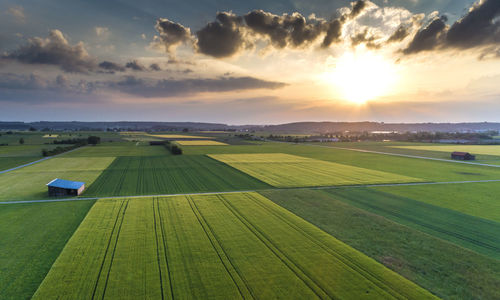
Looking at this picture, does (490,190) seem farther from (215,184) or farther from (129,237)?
(129,237)

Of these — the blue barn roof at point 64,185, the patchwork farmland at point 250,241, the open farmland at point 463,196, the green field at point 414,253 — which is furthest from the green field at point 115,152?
the open farmland at point 463,196

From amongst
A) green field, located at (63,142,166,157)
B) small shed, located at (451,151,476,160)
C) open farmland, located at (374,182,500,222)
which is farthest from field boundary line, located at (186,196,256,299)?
small shed, located at (451,151,476,160)

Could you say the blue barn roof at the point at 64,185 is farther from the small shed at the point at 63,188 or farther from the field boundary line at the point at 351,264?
the field boundary line at the point at 351,264

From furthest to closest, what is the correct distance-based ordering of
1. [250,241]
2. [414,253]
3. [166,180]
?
[166,180]
[250,241]
[414,253]

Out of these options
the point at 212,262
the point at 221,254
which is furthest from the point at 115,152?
the point at 212,262

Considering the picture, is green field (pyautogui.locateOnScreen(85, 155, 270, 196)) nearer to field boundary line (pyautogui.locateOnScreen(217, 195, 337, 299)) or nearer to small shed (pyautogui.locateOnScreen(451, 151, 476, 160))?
field boundary line (pyautogui.locateOnScreen(217, 195, 337, 299))

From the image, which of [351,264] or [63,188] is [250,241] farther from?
[63,188]

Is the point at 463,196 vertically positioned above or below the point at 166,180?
above
